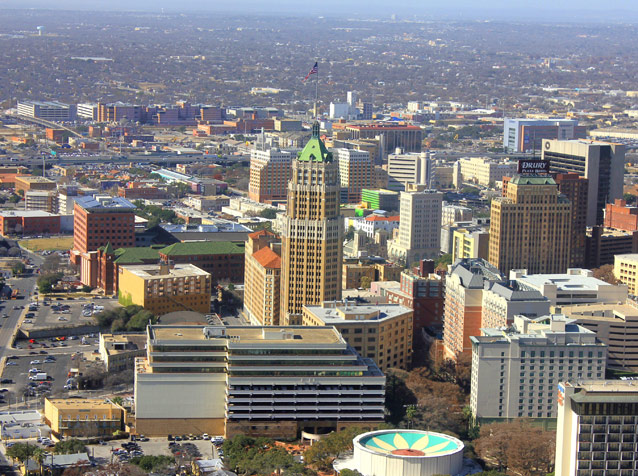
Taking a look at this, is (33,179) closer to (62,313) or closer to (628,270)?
(62,313)

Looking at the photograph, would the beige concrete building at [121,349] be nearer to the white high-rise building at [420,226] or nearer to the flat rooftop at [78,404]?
the flat rooftop at [78,404]

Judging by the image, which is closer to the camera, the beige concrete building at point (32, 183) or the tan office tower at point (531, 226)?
the tan office tower at point (531, 226)

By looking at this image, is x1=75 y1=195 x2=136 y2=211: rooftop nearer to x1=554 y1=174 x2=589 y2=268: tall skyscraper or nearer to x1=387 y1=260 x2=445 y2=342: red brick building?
x1=387 y1=260 x2=445 y2=342: red brick building

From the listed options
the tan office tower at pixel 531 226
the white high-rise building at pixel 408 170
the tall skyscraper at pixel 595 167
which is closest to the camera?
the tan office tower at pixel 531 226

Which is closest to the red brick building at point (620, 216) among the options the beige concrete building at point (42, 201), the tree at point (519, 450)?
the beige concrete building at point (42, 201)

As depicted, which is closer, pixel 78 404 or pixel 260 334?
pixel 78 404

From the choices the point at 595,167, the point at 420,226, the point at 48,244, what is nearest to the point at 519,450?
the point at 420,226
